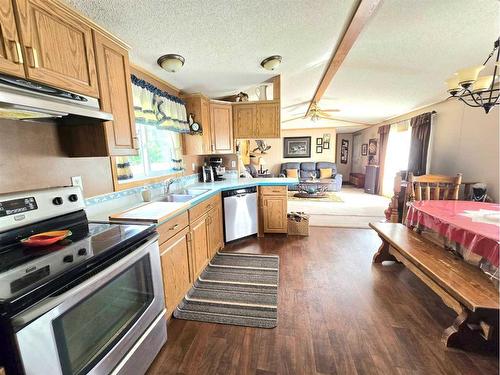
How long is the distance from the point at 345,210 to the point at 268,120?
113 inches

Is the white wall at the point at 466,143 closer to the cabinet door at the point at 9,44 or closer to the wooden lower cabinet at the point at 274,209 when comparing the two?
the wooden lower cabinet at the point at 274,209

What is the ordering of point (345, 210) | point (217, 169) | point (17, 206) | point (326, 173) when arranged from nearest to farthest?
1. point (17, 206)
2. point (217, 169)
3. point (345, 210)
4. point (326, 173)

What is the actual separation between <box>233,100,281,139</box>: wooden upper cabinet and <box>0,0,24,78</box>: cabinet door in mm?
2507

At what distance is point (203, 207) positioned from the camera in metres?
2.29

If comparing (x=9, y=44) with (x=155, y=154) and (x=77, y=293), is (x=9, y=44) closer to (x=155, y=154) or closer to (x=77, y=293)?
(x=77, y=293)

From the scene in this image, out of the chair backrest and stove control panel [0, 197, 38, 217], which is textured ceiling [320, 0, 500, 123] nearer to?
the chair backrest

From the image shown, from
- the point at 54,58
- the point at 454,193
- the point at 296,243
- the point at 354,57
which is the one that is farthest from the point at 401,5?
the point at 296,243

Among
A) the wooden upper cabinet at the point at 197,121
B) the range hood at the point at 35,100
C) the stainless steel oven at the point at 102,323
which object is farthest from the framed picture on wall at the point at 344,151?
the range hood at the point at 35,100

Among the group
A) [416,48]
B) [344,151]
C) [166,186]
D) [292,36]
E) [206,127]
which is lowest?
[166,186]

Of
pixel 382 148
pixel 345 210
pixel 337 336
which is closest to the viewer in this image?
pixel 337 336

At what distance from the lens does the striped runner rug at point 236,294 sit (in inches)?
68.8

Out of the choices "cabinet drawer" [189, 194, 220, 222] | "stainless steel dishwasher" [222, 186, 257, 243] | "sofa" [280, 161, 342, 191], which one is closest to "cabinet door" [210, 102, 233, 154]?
"stainless steel dishwasher" [222, 186, 257, 243]

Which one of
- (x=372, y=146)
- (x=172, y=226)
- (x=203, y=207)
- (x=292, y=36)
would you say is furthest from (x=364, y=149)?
(x=172, y=226)

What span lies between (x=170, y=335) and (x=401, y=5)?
3.15 metres
